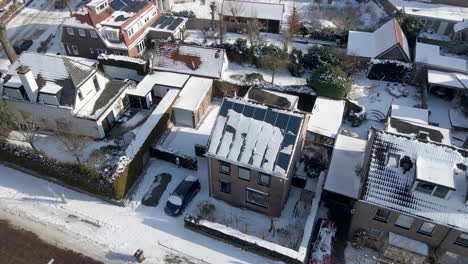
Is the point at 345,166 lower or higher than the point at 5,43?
lower

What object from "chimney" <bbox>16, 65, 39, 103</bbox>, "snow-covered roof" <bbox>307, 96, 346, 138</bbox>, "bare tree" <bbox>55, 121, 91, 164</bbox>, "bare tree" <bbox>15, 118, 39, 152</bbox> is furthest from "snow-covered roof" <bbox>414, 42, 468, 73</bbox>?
"bare tree" <bbox>15, 118, 39, 152</bbox>

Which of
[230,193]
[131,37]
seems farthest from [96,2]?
[230,193]

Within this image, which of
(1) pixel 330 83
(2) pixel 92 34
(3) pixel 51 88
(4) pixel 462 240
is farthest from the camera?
(2) pixel 92 34

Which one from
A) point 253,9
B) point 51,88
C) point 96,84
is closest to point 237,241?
point 96,84

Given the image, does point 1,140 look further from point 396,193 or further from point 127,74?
point 396,193

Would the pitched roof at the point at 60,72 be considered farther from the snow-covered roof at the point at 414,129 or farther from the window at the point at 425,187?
the window at the point at 425,187

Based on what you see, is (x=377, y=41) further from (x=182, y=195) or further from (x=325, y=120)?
(x=182, y=195)

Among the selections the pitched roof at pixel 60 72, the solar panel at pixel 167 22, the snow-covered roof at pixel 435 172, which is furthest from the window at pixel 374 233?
the solar panel at pixel 167 22
